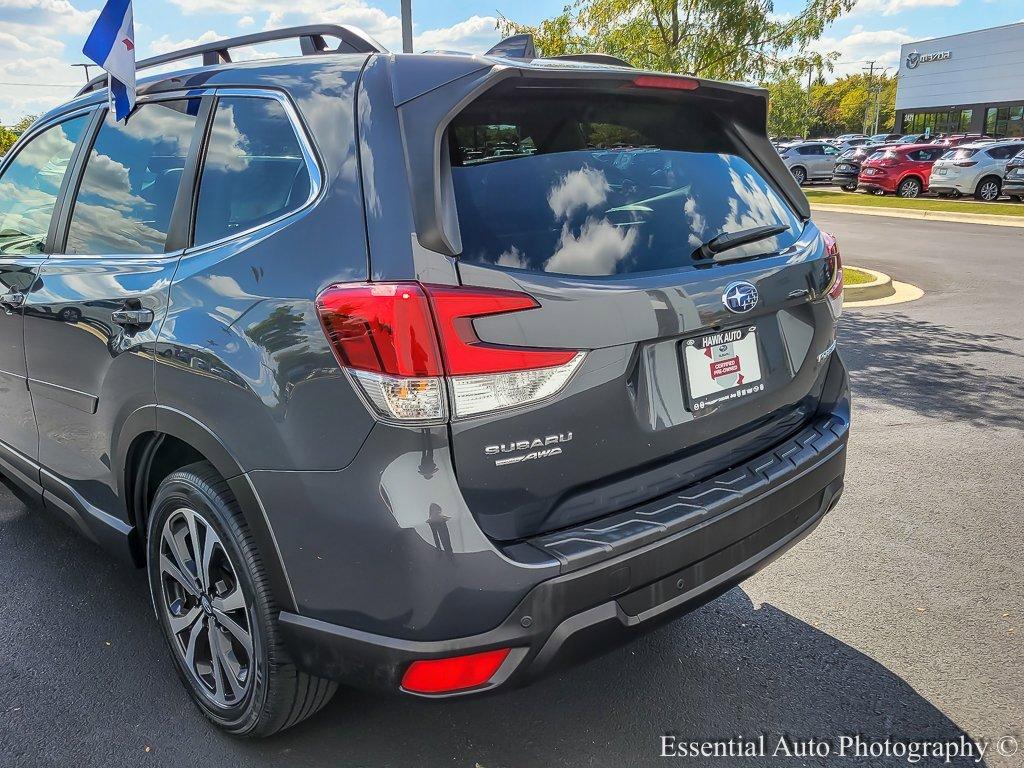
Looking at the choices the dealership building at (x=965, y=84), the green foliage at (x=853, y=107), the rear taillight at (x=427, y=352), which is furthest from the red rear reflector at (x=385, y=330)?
the green foliage at (x=853, y=107)

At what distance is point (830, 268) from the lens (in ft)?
9.55

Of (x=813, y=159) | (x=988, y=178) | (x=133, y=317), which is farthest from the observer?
(x=813, y=159)

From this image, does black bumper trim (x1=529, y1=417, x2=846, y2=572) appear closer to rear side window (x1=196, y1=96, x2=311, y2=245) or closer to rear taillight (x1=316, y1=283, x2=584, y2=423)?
rear taillight (x1=316, y1=283, x2=584, y2=423)

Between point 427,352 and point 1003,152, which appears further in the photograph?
point 1003,152

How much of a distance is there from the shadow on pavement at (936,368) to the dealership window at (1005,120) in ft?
158

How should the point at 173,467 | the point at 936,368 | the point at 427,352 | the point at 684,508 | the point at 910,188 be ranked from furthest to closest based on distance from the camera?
the point at 910,188
the point at 936,368
the point at 173,467
the point at 684,508
the point at 427,352

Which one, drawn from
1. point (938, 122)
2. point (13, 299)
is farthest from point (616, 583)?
point (938, 122)

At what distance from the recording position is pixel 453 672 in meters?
2.04

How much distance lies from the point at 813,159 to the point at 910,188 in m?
9.58

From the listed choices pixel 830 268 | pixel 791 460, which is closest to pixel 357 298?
pixel 791 460

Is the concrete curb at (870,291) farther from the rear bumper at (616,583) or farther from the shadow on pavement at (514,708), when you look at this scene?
the rear bumper at (616,583)

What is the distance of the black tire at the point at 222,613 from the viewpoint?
7.54 ft

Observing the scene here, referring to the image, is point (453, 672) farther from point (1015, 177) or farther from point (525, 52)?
point (1015, 177)

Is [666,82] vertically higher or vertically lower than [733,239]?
higher
